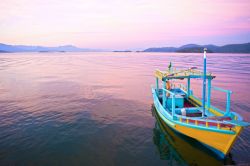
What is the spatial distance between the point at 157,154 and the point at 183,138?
2.83 meters

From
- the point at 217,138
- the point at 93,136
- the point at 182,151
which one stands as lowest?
the point at 182,151

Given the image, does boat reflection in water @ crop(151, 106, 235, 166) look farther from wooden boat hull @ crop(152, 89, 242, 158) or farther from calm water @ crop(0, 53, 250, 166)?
wooden boat hull @ crop(152, 89, 242, 158)

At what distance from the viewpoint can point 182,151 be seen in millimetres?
A: 13766

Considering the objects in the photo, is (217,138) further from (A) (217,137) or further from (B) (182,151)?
(B) (182,151)

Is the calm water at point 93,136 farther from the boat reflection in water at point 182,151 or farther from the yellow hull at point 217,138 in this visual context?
the yellow hull at point 217,138

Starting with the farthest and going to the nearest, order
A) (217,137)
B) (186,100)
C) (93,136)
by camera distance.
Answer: (186,100) → (93,136) → (217,137)

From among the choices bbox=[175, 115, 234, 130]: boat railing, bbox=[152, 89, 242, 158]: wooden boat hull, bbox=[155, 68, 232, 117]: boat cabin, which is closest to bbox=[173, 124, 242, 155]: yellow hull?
bbox=[152, 89, 242, 158]: wooden boat hull

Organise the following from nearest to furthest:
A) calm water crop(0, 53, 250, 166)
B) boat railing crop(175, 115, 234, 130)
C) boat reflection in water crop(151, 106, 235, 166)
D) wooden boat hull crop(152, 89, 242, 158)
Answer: wooden boat hull crop(152, 89, 242, 158), boat railing crop(175, 115, 234, 130), boat reflection in water crop(151, 106, 235, 166), calm water crop(0, 53, 250, 166)

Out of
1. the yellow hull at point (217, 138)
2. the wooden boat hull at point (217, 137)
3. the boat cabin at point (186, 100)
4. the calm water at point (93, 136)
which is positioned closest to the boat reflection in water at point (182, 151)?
the calm water at point (93, 136)

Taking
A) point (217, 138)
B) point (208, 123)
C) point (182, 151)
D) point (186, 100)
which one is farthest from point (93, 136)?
point (186, 100)

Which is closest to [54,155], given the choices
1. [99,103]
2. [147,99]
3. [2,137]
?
[2,137]

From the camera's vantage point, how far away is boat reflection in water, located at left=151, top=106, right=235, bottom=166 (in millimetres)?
12462

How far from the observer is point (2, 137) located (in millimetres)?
15266

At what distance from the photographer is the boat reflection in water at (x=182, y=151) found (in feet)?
40.9
